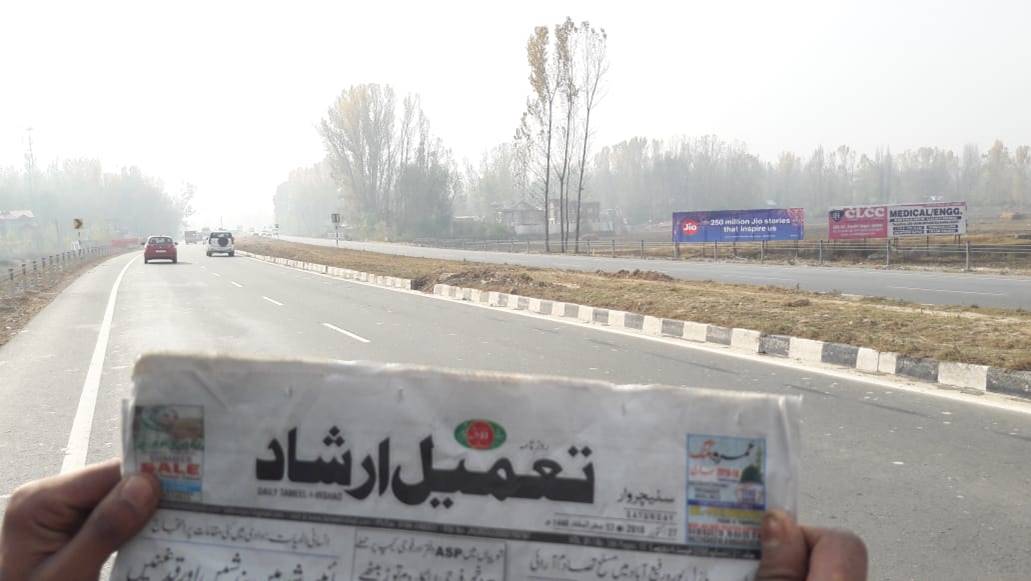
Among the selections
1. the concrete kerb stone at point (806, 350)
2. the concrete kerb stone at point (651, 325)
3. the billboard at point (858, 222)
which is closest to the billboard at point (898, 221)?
the billboard at point (858, 222)

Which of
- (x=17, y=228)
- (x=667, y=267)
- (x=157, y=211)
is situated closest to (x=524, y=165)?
(x=667, y=267)

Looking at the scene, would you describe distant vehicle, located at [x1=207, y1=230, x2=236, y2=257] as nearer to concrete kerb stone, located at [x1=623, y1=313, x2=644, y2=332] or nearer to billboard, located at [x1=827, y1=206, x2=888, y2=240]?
billboard, located at [x1=827, y1=206, x2=888, y2=240]

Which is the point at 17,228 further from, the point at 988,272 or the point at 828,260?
the point at 988,272

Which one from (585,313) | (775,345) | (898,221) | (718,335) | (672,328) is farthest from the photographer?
(898,221)

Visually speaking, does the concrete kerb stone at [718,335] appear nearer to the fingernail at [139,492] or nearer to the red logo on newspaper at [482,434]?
the red logo on newspaper at [482,434]

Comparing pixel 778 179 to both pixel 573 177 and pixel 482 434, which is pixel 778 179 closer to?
pixel 573 177

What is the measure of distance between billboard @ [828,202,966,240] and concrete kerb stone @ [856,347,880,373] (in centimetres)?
2422

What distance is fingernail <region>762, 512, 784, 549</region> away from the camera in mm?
1695

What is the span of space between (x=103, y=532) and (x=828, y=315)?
13.4 m

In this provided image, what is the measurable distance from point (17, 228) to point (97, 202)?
33.3 meters

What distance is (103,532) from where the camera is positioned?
1816 mm

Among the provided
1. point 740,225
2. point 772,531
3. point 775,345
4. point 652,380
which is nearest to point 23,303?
point 652,380

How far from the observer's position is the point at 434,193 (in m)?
101

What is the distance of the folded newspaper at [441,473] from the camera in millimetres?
1764
